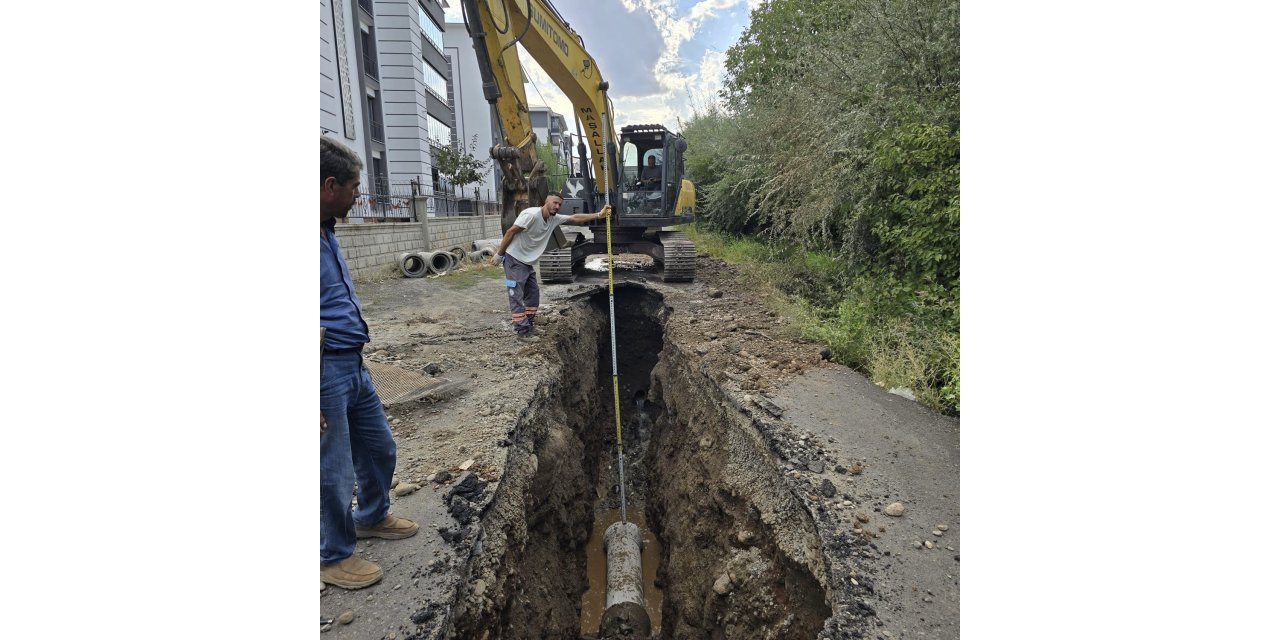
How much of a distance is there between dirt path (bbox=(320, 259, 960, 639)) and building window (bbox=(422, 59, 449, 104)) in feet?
60.2

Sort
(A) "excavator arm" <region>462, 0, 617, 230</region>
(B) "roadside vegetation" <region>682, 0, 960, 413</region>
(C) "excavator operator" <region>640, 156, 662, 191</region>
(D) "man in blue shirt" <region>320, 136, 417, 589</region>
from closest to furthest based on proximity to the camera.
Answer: (D) "man in blue shirt" <region>320, 136, 417, 589</region>, (B) "roadside vegetation" <region>682, 0, 960, 413</region>, (A) "excavator arm" <region>462, 0, 617, 230</region>, (C) "excavator operator" <region>640, 156, 662, 191</region>

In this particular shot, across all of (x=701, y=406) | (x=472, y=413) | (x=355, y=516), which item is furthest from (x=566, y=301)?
(x=355, y=516)

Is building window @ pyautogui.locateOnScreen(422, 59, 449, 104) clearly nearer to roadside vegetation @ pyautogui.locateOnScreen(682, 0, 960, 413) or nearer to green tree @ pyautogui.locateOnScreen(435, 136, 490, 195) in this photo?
green tree @ pyautogui.locateOnScreen(435, 136, 490, 195)

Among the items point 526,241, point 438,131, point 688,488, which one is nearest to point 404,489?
point 688,488

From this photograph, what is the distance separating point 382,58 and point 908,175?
18220 mm

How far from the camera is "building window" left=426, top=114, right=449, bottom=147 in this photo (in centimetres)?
2259

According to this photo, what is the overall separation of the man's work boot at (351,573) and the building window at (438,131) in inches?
872

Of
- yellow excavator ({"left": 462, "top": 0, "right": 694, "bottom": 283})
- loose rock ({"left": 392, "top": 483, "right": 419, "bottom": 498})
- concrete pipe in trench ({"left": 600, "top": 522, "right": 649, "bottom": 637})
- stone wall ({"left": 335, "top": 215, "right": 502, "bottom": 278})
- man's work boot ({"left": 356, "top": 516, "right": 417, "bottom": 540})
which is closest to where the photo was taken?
man's work boot ({"left": 356, "top": 516, "right": 417, "bottom": 540})

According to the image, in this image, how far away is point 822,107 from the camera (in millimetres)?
6977

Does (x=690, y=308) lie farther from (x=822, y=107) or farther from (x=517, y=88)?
(x=517, y=88)

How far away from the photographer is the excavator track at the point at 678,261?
9.99 m

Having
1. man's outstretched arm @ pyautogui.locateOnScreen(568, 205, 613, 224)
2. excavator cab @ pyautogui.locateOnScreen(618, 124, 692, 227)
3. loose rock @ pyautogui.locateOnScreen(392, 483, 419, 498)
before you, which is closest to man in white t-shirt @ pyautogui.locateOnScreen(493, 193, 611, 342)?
man's outstretched arm @ pyautogui.locateOnScreen(568, 205, 613, 224)

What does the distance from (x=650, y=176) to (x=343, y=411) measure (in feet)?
30.5

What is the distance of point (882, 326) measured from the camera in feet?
18.5
